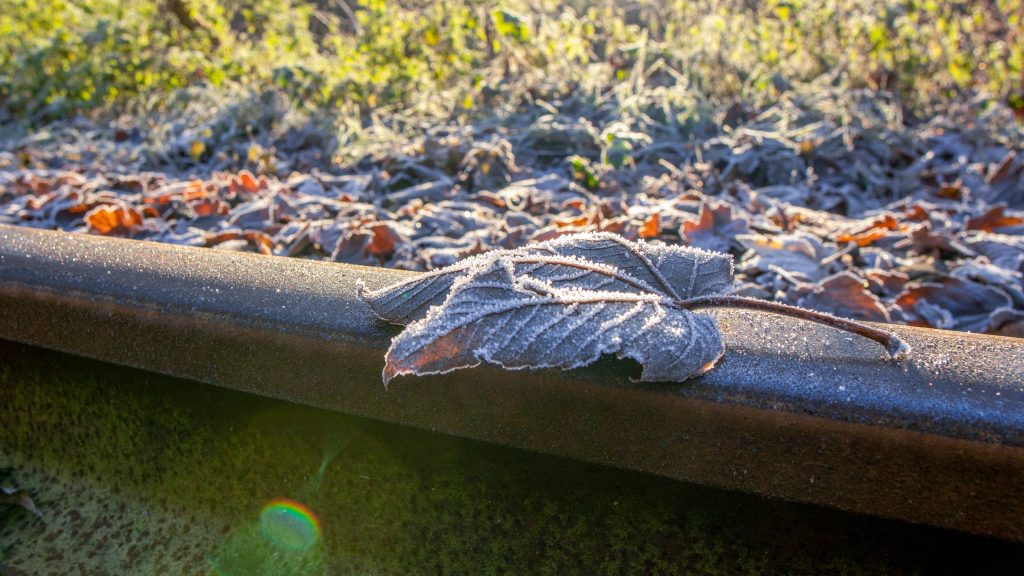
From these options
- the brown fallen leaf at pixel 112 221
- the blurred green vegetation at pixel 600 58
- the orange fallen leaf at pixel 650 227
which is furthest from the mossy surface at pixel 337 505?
the blurred green vegetation at pixel 600 58

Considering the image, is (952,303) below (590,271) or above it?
below

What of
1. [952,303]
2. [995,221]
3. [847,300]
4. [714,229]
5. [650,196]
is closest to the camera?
[847,300]

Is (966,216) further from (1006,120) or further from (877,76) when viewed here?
(877,76)

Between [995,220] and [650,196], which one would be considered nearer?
[995,220]

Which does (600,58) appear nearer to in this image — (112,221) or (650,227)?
(650,227)

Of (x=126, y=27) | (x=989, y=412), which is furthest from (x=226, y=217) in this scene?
(x=126, y=27)

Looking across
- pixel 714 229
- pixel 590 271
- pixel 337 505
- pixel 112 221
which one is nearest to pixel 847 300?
pixel 714 229

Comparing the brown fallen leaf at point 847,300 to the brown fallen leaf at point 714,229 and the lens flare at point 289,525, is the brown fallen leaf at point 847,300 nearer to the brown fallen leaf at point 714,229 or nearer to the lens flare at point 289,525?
the brown fallen leaf at point 714,229
